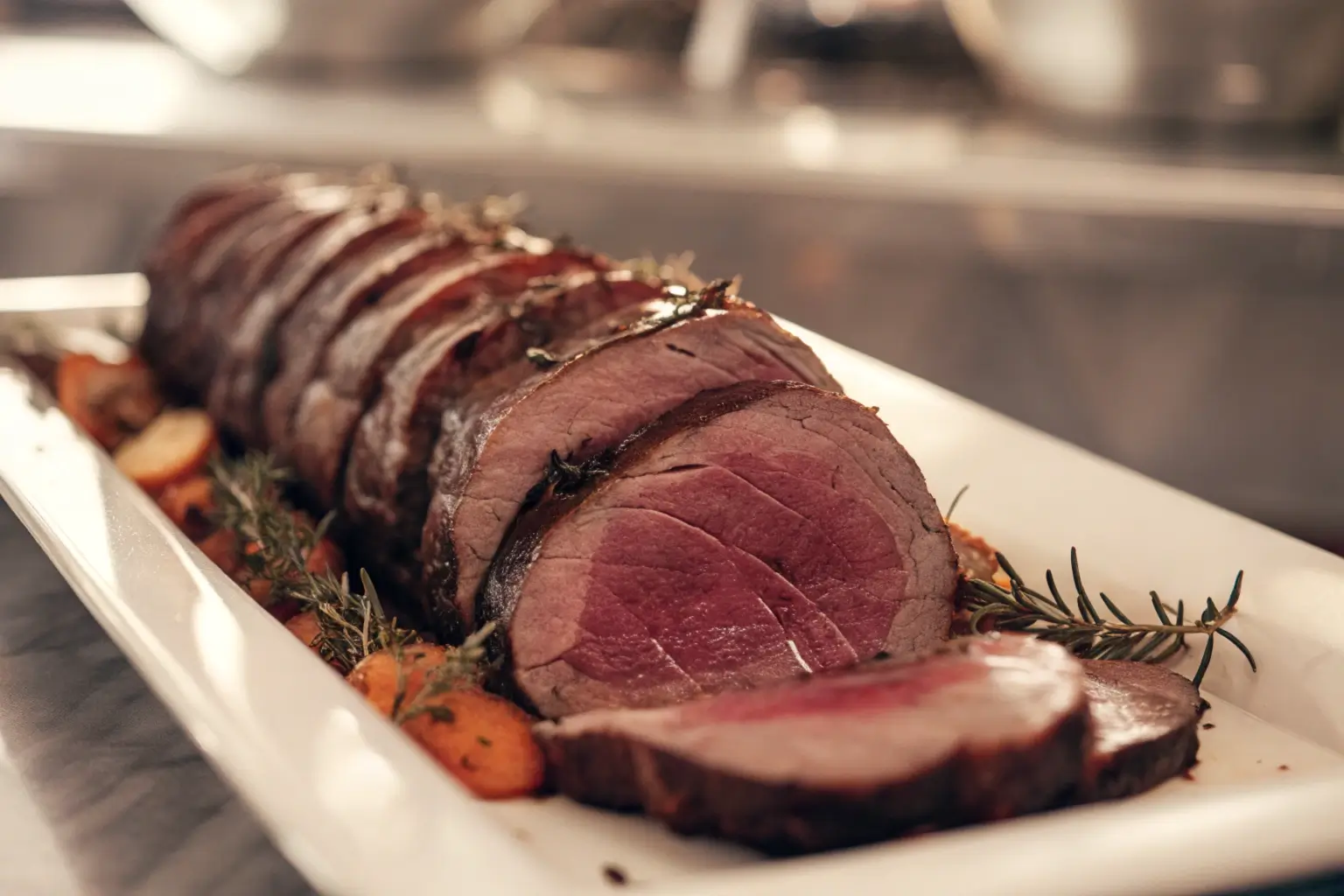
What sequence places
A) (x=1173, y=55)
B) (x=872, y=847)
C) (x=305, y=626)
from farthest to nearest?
(x=1173, y=55), (x=305, y=626), (x=872, y=847)

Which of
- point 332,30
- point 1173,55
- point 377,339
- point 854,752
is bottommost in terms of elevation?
point 332,30

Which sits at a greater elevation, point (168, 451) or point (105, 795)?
point (105, 795)

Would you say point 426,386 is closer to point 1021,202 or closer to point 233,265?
point 233,265

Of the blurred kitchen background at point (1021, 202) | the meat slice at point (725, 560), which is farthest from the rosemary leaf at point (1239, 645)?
the blurred kitchen background at point (1021, 202)

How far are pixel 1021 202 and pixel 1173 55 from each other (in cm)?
73

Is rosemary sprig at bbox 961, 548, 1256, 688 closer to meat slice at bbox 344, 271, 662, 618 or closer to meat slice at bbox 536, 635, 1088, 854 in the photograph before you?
meat slice at bbox 536, 635, 1088, 854

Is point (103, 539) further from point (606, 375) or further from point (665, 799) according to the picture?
point (665, 799)

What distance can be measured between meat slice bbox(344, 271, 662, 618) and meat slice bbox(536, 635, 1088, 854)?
0.73m

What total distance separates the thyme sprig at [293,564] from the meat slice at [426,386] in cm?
8

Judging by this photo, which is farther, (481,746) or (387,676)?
(387,676)

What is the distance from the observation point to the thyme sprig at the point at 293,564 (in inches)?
79.6

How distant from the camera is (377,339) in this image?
2504 mm

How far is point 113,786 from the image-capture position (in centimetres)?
182

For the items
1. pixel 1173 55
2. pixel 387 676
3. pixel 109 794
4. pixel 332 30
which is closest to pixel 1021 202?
pixel 1173 55
